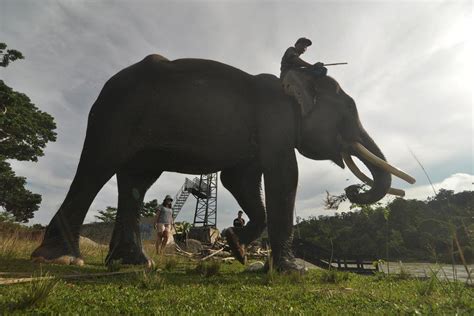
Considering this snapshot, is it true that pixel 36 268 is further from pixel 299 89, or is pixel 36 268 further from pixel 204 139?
pixel 299 89

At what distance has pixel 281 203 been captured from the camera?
4.94 m

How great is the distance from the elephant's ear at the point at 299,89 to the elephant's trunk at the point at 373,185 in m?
1.21

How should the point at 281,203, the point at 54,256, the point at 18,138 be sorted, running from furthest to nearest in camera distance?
1. the point at 18,138
2. the point at 281,203
3. the point at 54,256

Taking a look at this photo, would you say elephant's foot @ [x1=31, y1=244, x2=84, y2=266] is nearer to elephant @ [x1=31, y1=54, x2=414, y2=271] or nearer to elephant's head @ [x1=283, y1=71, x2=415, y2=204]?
elephant @ [x1=31, y1=54, x2=414, y2=271]

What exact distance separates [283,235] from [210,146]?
1.65 meters

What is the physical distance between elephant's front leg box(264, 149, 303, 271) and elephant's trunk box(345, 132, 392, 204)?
1433mm

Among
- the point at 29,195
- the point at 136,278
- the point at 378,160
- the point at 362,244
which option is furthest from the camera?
the point at 362,244

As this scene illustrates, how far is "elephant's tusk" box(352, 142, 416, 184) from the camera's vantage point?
572 cm

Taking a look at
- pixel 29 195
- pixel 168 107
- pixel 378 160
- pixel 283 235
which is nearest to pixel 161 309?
pixel 283 235

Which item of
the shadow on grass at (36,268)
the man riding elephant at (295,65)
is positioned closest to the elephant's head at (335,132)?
the man riding elephant at (295,65)

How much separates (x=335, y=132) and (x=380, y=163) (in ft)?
2.99

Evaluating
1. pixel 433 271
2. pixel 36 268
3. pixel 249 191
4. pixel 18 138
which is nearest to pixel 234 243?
pixel 249 191

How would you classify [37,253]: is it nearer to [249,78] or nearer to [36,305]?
[36,305]

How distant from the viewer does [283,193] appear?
16.4 ft
